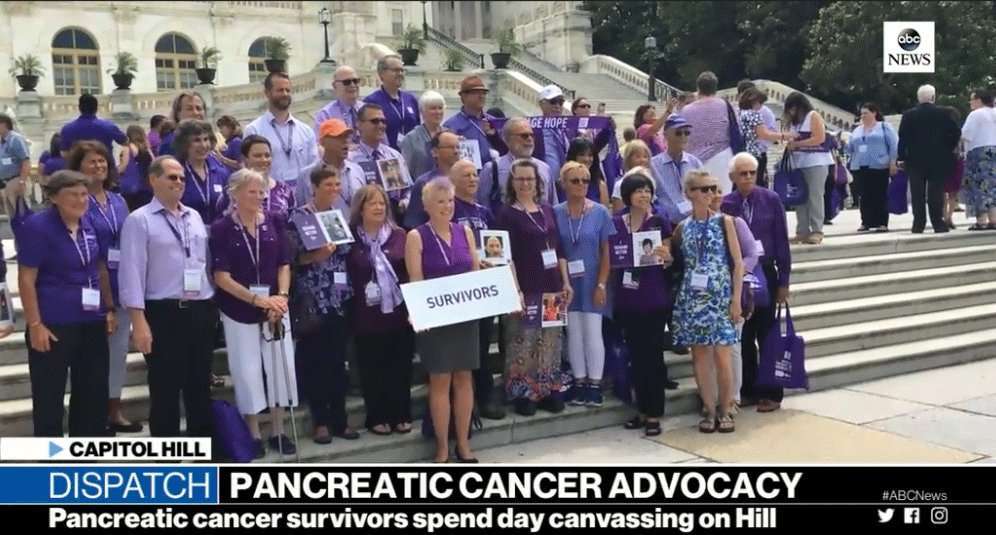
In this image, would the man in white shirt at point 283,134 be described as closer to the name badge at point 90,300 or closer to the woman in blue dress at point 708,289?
the name badge at point 90,300

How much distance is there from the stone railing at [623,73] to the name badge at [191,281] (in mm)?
26182

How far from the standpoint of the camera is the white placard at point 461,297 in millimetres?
5859

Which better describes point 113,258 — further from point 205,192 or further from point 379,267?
point 379,267

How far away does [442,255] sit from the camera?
6.07m

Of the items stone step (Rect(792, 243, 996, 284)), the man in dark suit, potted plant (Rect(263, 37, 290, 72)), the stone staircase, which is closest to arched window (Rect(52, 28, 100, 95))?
potted plant (Rect(263, 37, 290, 72))

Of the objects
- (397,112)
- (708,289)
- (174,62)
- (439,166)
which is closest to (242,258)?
(439,166)

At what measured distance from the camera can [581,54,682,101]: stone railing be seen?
104ft

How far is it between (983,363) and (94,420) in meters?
8.09

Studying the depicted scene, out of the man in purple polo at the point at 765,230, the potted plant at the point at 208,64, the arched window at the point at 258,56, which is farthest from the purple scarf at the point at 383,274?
the arched window at the point at 258,56

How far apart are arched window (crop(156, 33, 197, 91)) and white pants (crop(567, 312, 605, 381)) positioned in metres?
35.6

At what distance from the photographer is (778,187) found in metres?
11.0

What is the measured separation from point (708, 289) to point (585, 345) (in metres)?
1.01

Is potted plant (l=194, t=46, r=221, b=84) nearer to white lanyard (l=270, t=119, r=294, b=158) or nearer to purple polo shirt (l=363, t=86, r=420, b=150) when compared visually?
purple polo shirt (l=363, t=86, r=420, b=150)
